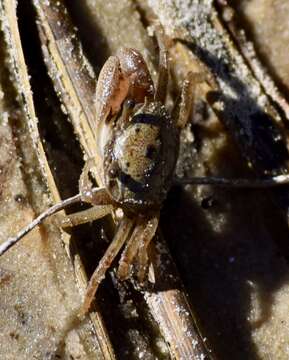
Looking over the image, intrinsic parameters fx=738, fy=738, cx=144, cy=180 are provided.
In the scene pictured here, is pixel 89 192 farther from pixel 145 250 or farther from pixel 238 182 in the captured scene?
pixel 238 182

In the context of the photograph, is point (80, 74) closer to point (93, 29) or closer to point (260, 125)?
point (93, 29)

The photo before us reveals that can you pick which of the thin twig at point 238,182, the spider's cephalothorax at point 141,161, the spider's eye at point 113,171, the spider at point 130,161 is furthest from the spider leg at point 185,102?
the spider's eye at point 113,171

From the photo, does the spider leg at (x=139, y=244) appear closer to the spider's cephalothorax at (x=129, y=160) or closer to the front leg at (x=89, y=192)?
the spider's cephalothorax at (x=129, y=160)

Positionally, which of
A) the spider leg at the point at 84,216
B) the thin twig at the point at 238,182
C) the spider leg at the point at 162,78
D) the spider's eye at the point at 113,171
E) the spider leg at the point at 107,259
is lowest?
the thin twig at the point at 238,182

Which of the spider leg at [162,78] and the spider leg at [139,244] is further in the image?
the spider leg at [162,78]

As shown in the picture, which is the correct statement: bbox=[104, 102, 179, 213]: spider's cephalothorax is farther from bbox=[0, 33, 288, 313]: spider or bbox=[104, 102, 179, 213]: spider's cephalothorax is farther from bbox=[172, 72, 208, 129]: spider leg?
bbox=[172, 72, 208, 129]: spider leg

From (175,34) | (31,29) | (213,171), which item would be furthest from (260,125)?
(31,29)

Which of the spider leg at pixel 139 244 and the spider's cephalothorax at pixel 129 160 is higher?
the spider's cephalothorax at pixel 129 160

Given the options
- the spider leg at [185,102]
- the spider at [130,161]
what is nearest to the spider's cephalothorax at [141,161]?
the spider at [130,161]

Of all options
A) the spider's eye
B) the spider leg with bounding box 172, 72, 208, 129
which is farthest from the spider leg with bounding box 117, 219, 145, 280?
the spider leg with bounding box 172, 72, 208, 129
